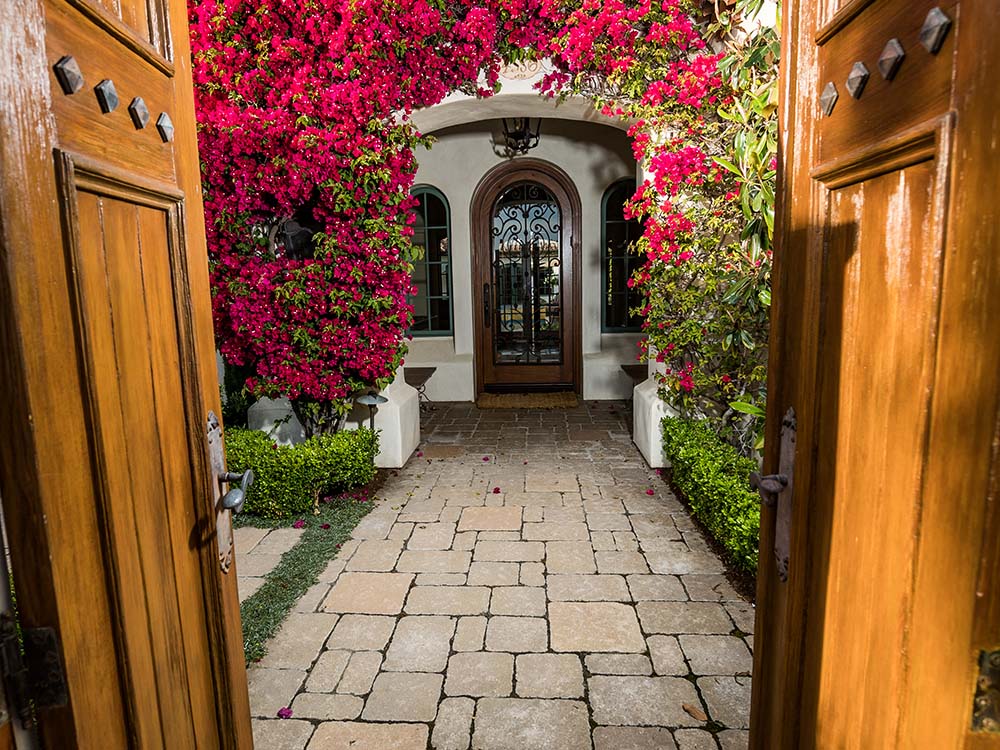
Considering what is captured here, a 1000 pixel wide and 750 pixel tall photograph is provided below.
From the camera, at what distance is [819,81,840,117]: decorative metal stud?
1.14m

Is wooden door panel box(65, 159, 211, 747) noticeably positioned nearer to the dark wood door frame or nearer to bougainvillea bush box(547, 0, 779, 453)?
bougainvillea bush box(547, 0, 779, 453)

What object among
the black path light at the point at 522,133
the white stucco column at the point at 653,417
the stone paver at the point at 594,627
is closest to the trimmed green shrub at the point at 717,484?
the white stucco column at the point at 653,417

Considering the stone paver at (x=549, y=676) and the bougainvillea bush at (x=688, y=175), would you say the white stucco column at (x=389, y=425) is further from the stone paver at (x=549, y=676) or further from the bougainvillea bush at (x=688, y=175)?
the stone paver at (x=549, y=676)

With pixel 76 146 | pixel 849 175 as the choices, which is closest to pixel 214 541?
pixel 76 146

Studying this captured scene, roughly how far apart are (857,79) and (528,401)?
7368mm

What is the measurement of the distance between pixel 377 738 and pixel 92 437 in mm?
1848

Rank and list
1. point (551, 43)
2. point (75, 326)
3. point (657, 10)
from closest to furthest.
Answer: point (75, 326), point (657, 10), point (551, 43)

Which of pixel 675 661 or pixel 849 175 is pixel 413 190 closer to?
pixel 675 661

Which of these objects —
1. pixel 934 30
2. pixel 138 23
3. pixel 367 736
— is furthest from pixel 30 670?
pixel 367 736

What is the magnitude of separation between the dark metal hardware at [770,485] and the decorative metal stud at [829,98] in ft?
2.36

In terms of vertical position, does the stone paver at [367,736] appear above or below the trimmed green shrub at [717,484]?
below

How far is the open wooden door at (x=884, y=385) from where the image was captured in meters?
0.76

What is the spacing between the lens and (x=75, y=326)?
93cm

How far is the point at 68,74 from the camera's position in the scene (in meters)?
0.91
